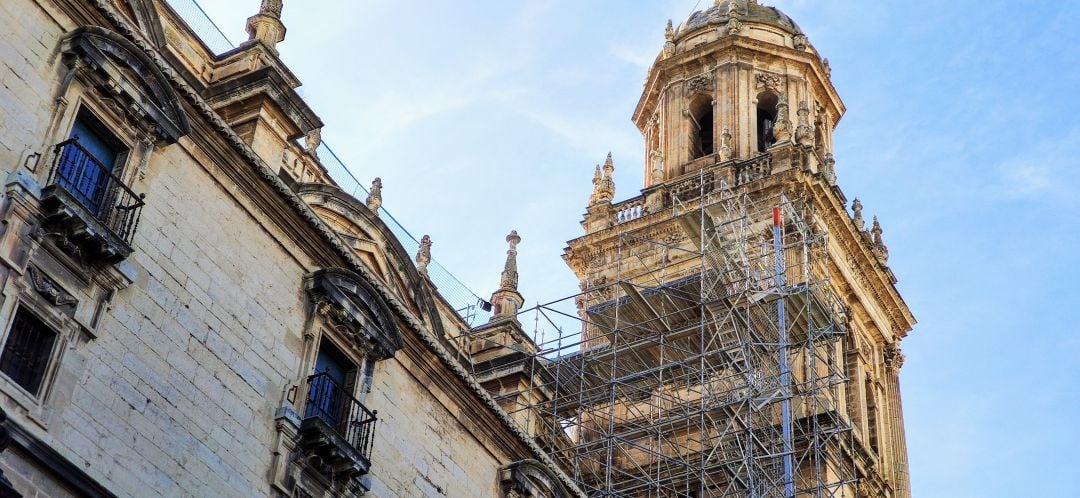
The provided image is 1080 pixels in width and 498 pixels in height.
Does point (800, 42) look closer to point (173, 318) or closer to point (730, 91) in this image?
point (730, 91)

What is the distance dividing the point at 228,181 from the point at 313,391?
2.80 meters

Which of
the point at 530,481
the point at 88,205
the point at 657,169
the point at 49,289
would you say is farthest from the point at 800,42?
the point at 49,289

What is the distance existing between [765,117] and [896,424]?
11548mm

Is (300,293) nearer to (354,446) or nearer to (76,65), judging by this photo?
(354,446)

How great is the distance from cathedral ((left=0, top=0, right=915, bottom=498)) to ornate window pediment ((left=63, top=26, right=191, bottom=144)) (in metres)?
0.03

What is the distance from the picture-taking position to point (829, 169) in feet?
150

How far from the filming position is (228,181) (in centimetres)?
1956

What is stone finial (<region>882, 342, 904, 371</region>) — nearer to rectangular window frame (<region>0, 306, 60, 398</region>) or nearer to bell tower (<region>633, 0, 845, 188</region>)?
bell tower (<region>633, 0, 845, 188</region>)

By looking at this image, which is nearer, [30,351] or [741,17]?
[30,351]

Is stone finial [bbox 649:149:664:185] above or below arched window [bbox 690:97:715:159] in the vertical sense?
below

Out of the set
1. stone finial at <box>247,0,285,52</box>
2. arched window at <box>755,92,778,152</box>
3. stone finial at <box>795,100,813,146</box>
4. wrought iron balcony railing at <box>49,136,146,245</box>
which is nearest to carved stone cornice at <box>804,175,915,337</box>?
stone finial at <box>795,100,813,146</box>

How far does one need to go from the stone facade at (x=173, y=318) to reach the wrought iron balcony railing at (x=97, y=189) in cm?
2

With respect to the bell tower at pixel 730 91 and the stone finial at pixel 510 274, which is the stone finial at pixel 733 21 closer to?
the bell tower at pixel 730 91

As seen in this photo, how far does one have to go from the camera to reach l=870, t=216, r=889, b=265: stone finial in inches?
1786
